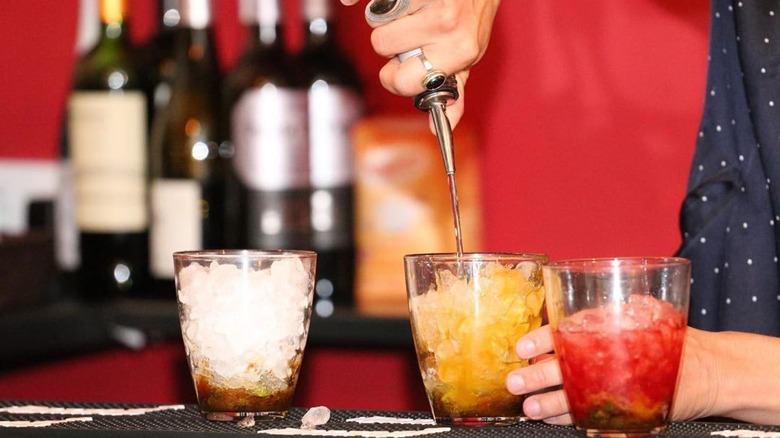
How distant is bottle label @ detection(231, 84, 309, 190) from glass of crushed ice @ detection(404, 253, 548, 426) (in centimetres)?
90

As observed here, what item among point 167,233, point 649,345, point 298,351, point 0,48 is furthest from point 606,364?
point 0,48

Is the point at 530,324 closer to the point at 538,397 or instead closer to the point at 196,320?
the point at 538,397

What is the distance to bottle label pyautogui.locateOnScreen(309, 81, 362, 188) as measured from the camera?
5.79 ft

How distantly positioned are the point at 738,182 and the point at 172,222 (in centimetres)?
90

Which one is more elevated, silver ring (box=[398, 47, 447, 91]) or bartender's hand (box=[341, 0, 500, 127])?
bartender's hand (box=[341, 0, 500, 127])

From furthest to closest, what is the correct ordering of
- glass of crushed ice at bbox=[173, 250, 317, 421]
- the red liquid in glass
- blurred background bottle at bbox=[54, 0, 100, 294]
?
blurred background bottle at bbox=[54, 0, 100, 294]
glass of crushed ice at bbox=[173, 250, 317, 421]
the red liquid in glass

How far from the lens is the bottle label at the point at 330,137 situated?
5.79 feet

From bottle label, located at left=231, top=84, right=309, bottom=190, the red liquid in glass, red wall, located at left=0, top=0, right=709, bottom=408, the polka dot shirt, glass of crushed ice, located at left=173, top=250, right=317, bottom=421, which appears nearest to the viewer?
the red liquid in glass

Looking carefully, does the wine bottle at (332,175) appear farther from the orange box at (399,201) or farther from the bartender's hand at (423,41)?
the bartender's hand at (423,41)

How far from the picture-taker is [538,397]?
2.74ft

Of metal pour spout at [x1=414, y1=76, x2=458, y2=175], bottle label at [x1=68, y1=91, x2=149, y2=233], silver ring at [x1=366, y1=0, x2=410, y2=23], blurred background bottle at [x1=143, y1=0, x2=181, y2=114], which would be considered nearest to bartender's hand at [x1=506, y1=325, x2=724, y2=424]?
metal pour spout at [x1=414, y1=76, x2=458, y2=175]

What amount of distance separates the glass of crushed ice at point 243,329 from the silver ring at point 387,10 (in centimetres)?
25

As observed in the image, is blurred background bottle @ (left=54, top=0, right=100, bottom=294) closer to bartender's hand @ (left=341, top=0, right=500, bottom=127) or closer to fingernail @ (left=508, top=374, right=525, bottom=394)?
bartender's hand @ (left=341, top=0, right=500, bottom=127)

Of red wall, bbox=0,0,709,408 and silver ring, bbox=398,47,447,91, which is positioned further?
red wall, bbox=0,0,709,408
